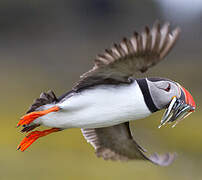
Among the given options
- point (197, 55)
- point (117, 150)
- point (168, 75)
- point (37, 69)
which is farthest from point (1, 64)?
point (117, 150)

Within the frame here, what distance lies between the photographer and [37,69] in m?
22.0

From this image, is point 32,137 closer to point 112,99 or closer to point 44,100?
point 44,100

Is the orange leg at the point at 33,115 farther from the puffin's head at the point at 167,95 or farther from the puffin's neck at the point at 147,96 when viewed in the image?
the puffin's head at the point at 167,95

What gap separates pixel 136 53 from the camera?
4848 millimetres

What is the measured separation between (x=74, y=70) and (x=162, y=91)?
15.8 m

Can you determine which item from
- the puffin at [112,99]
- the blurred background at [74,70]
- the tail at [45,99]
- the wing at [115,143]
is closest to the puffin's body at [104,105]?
the puffin at [112,99]

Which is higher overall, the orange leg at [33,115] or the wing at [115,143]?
the orange leg at [33,115]

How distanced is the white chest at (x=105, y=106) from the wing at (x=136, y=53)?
0.20 meters

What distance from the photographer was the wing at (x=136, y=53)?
470 cm

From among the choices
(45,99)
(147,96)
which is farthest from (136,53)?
(45,99)

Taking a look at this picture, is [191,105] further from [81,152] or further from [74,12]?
[74,12]

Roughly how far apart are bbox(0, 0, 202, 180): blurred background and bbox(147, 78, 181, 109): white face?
20.0 feet

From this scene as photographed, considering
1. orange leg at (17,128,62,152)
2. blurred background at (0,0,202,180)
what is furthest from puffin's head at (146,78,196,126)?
blurred background at (0,0,202,180)

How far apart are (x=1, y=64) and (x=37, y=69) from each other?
1566mm
